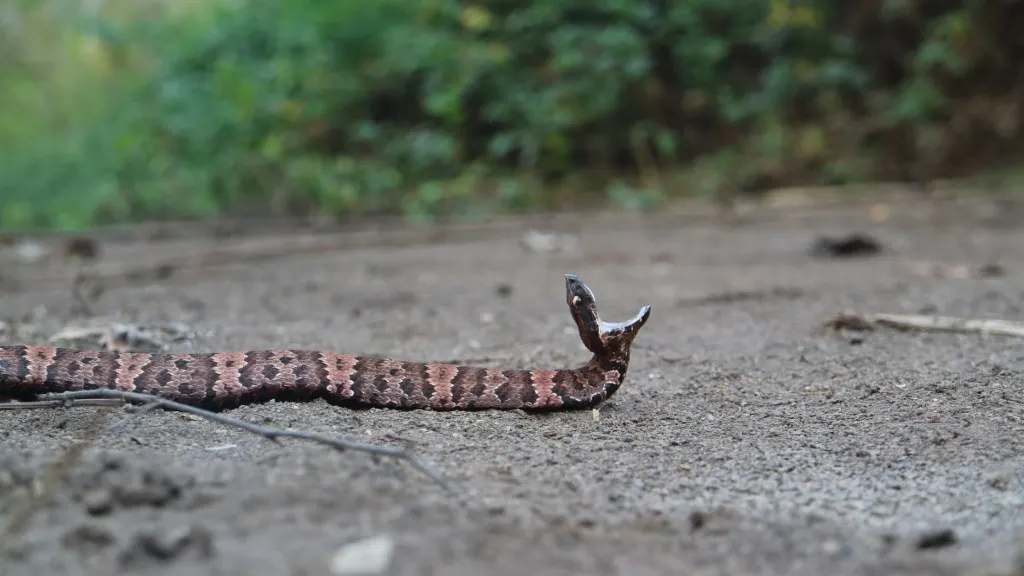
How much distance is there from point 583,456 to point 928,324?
2.49 m

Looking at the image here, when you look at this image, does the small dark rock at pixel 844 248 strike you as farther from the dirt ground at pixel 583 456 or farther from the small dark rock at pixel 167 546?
the small dark rock at pixel 167 546

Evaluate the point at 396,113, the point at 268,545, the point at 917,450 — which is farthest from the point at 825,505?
the point at 396,113

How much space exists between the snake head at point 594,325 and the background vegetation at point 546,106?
293 inches

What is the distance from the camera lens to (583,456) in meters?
2.94

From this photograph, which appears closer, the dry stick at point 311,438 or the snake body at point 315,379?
the dry stick at point 311,438

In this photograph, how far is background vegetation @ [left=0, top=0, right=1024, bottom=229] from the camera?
11.3m

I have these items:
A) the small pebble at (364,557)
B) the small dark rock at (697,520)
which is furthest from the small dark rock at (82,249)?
the small dark rock at (697,520)

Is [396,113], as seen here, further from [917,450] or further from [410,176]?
[917,450]

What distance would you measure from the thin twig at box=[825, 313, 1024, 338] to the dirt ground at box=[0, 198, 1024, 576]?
3.6 inches

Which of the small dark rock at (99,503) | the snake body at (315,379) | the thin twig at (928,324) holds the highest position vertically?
the small dark rock at (99,503)

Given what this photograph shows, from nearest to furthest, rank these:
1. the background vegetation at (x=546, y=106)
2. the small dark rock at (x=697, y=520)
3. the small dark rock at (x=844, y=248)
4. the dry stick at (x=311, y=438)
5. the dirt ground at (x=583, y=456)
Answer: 1. the dirt ground at (x=583, y=456)
2. the small dark rock at (x=697, y=520)
3. the dry stick at (x=311, y=438)
4. the small dark rock at (x=844, y=248)
5. the background vegetation at (x=546, y=106)

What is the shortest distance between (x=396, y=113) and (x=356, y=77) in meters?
0.69

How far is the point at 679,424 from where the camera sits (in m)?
3.35

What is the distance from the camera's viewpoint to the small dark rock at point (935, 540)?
7.25 ft
